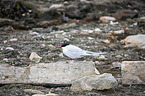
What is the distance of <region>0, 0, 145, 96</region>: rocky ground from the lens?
131 inches

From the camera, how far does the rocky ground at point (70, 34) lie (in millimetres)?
3324

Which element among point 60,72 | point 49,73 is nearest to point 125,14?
point 60,72

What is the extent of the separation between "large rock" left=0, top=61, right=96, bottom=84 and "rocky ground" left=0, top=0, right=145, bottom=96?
0.13 metres

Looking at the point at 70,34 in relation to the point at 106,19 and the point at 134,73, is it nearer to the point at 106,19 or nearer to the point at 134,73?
the point at 106,19

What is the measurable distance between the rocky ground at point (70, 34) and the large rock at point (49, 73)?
127 millimetres

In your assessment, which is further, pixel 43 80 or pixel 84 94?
pixel 43 80

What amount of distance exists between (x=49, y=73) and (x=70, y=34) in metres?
2.75

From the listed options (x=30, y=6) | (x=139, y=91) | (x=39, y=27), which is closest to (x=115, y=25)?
(x=39, y=27)

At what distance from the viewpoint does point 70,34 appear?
6.05 meters

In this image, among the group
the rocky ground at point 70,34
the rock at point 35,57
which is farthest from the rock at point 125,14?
the rock at point 35,57

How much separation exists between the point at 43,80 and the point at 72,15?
4707mm

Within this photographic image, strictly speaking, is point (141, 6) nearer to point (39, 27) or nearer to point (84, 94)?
point (39, 27)

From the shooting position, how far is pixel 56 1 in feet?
28.7

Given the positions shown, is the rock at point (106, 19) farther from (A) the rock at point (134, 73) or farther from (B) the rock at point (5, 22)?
(A) the rock at point (134, 73)
